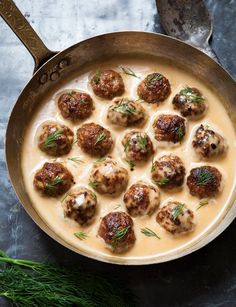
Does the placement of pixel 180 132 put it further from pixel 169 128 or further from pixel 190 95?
pixel 190 95

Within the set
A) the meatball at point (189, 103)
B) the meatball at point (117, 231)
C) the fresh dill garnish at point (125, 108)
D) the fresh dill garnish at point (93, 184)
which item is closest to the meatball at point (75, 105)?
the fresh dill garnish at point (125, 108)

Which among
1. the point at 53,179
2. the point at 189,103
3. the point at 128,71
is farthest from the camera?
the point at 128,71

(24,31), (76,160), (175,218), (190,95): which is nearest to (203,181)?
(175,218)

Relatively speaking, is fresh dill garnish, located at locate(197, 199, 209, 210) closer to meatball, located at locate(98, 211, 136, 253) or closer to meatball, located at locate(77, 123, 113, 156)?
meatball, located at locate(98, 211, 136, 253)

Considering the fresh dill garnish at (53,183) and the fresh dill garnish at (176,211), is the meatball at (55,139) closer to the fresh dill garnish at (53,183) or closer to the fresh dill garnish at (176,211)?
the fresh dill garnish at (53,183)

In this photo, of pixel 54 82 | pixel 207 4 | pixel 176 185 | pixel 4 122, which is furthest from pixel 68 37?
pixel 176 185

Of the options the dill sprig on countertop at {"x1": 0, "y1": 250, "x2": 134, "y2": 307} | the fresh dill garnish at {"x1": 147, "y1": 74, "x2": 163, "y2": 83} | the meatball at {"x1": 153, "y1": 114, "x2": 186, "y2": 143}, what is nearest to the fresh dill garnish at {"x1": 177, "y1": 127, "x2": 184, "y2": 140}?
the meatball at {"x1": 153, "y1": 114, "x2": 186, "y2": 143}
